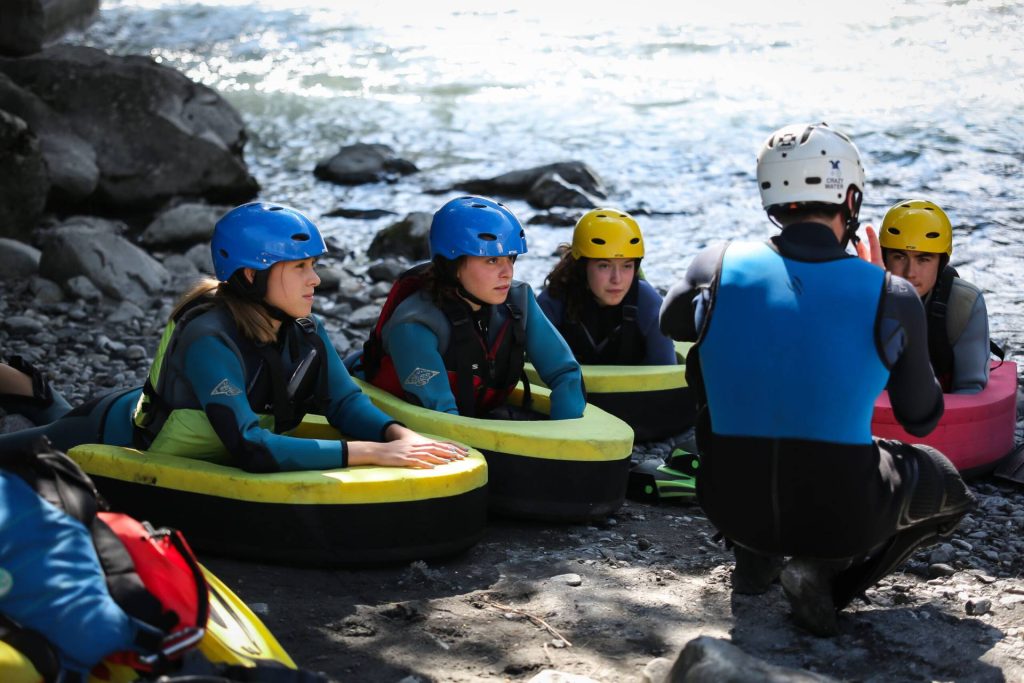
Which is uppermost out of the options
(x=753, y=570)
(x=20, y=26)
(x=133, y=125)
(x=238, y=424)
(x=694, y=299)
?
(x=20, y=26)

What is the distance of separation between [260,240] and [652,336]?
2425 mm

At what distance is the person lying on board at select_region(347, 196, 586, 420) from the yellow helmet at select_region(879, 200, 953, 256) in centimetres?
157

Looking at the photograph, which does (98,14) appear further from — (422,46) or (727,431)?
(727,431)

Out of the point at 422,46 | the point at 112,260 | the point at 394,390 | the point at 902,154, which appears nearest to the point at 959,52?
the point at 902,154

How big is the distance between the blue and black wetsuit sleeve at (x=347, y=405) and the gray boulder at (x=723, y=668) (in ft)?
5.76

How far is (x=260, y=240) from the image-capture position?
4520 mm

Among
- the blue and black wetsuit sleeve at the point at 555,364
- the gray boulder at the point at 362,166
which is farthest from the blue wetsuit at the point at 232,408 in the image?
the gray boulder at the point at 362,166

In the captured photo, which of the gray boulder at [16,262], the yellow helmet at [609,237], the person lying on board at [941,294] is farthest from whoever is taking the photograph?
the gray boulder at [16,262]

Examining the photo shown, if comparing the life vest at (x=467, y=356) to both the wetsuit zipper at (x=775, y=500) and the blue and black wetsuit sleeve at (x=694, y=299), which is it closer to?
the blue and black wetsuit sleeve at (x=694, y=299)

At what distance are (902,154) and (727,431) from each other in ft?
34.6

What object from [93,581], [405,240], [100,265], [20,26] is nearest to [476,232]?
[93,581]

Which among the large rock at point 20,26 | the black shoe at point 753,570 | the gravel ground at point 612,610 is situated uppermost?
the large rock at point 20,26

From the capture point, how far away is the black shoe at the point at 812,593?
12.6 ft

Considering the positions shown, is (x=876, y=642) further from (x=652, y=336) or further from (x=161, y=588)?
(x=652, y=336)
